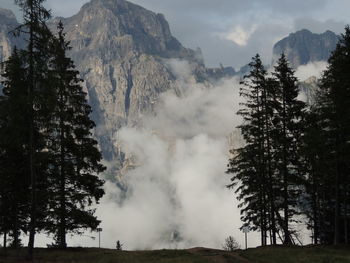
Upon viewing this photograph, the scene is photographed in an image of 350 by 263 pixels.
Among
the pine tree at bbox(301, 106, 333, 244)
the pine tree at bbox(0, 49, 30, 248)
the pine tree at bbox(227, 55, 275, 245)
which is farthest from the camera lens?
the pine tree at bbox(227, 55, 275, 245)

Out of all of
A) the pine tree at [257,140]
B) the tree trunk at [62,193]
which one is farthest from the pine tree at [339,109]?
the tree trunk at [62,193]

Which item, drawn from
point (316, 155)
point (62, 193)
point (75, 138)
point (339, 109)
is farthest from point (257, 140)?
point (62, 193)

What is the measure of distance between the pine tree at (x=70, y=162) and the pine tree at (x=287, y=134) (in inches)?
542

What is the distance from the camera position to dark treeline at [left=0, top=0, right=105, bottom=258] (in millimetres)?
23297

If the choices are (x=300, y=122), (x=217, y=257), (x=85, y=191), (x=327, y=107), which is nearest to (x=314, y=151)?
(x=327, y=107)

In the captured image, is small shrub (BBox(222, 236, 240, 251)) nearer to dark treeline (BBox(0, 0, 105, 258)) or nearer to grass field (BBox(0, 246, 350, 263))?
grass field (BBox(0, 246, 350, 263))

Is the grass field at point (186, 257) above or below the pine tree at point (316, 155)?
below

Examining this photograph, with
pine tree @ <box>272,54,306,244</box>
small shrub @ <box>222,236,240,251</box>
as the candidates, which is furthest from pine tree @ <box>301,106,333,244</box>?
small shrub @ <box>222,236,240,251</box>

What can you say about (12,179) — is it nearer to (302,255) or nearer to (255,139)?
(255,139)

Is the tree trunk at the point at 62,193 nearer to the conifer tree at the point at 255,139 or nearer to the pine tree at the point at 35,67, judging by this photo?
the pine tree at the point at 35,67

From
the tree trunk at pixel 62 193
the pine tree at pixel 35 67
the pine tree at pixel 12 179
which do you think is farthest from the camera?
the pine tree at pixel 12 179

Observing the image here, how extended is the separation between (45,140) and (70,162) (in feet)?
9.74

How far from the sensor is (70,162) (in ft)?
97.5

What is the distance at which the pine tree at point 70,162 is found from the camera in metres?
29.3
